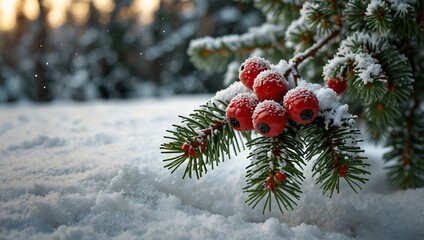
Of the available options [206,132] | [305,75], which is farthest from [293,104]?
[305,75]

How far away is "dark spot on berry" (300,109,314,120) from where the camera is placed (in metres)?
0.92

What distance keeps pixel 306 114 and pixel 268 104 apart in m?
0.09

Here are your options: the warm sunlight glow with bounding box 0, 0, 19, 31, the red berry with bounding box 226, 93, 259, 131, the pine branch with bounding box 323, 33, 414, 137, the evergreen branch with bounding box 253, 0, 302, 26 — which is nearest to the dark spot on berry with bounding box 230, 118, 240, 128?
the red berry with bounding box 226, 93, 259, 131

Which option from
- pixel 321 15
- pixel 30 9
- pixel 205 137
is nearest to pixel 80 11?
→ pixel 30 9

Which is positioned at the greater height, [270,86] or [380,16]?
[380,16]

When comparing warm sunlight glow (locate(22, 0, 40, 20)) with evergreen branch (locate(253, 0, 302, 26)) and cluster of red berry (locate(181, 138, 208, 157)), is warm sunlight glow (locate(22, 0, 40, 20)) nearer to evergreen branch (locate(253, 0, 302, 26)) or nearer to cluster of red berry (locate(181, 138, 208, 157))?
evergreen branch (locate(253, 0, 302, 26))

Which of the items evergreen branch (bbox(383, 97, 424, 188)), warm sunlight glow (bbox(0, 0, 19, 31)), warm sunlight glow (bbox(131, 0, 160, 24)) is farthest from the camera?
warm sunlight glow (bbox(131, 0, 160, 24))

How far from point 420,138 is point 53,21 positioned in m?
10.6

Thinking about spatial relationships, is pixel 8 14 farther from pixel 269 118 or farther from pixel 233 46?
pixel 269 118

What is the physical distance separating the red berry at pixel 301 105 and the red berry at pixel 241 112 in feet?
0.29

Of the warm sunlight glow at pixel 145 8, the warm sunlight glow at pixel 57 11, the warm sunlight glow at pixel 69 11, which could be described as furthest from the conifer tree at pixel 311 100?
the warm sunlight glow at pixel 57 11

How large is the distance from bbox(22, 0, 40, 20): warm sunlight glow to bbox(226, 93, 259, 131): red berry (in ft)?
32.7

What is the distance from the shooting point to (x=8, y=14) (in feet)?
32.2

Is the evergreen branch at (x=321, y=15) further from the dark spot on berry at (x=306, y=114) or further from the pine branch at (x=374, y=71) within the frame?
the dark spot on berry at (x=306, y=114)
